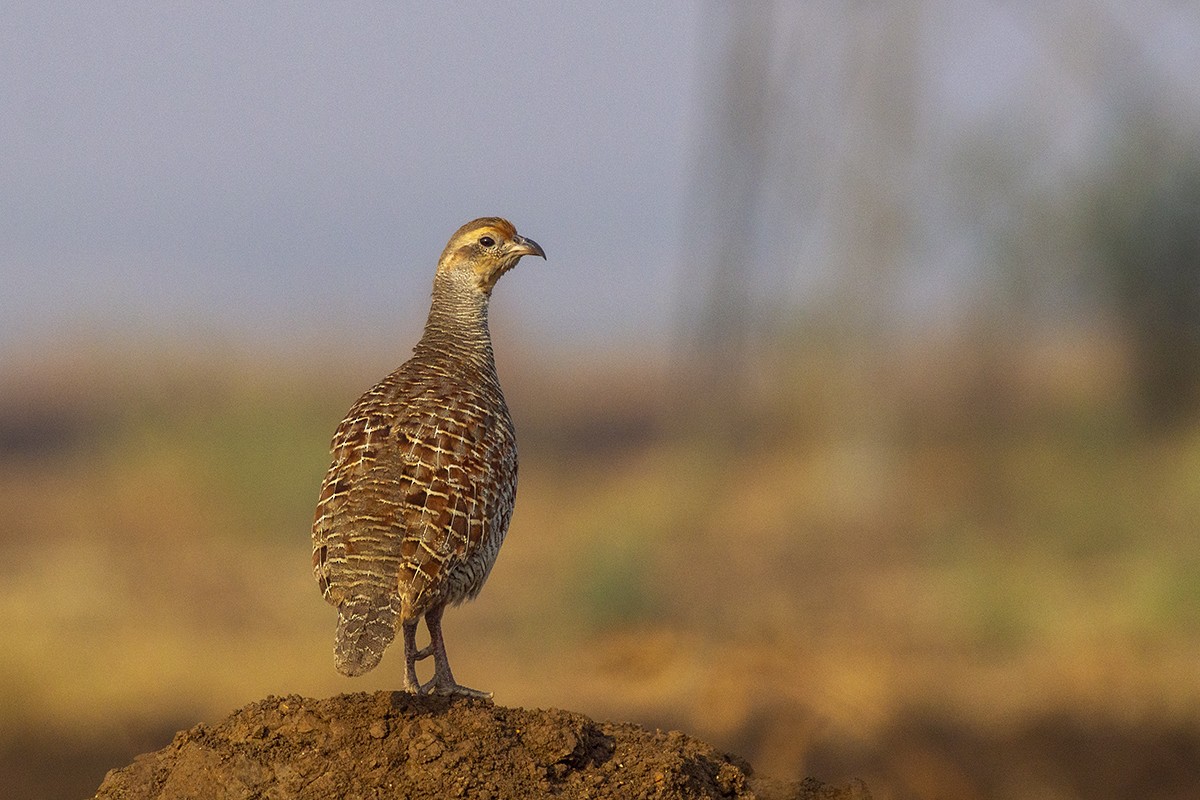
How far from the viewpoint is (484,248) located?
7.62 metres

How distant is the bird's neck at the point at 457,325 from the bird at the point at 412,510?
6.5 inches

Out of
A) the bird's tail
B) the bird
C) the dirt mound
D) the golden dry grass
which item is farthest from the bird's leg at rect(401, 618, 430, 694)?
the golden dry grass

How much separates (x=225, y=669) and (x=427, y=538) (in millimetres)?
9133

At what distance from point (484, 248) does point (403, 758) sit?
115 inches

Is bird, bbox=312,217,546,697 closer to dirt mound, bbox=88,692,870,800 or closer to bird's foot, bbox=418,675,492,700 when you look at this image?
bird's foot, bbox=418,675,492,700

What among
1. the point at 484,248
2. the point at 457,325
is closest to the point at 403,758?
the point at 457,325

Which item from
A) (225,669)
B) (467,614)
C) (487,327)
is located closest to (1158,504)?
(467,614)

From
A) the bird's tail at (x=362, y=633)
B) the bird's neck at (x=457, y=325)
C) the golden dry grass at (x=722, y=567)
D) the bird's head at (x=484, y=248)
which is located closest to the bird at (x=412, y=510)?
the bird's tail at (x=362, y=633)

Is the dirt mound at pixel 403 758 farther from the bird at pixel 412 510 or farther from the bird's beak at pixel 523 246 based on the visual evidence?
the bird's beak at pixel 523 246

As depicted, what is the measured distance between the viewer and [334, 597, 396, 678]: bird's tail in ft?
18.5

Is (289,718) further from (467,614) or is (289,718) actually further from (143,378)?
(143,378)

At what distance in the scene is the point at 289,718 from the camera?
547 cm

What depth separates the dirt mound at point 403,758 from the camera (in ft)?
17.3

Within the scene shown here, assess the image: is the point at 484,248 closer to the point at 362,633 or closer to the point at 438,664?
the point at 438,664
